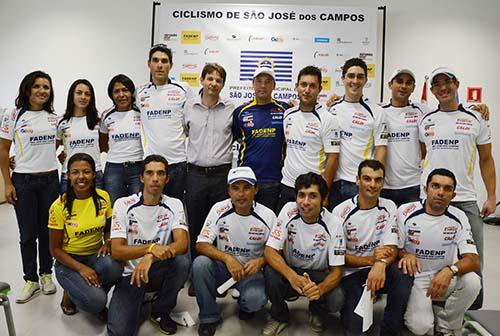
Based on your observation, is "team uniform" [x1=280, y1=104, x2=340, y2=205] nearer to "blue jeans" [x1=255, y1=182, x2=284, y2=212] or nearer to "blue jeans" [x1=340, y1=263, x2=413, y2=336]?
"blue jeans" [x1=255, y1=182, x2=284, y2=212]

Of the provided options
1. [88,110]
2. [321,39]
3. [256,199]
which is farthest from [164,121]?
[321,39]

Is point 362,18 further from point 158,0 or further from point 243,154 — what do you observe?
point 243,154

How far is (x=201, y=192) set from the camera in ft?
9.36

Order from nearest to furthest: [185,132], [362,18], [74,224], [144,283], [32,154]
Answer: [144,283] < [74,224] < [32,154] < [185,132] < [362,18]

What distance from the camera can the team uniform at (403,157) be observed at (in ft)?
9.00

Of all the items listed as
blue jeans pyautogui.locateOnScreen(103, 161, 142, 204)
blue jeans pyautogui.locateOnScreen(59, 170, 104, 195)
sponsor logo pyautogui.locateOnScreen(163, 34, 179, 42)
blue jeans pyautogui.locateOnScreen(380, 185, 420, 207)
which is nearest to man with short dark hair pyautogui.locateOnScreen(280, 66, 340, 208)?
blue jeans pyautogui.locateOnScreen(380, 185, 420, 207)

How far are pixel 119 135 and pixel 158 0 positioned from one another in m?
3.00

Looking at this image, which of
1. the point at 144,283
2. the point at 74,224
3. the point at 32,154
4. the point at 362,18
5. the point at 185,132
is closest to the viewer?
the point at 144,283

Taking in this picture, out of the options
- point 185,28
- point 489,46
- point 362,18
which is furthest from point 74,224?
point 489,46

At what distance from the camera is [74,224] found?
2.44 m

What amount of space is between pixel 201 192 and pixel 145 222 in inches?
20.9

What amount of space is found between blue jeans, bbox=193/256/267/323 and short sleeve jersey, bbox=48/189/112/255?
670mm

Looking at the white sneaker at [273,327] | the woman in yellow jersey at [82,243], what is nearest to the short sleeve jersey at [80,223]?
the woman in yellow jersey at [82,243]

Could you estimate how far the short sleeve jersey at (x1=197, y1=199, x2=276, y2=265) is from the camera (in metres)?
2.47
